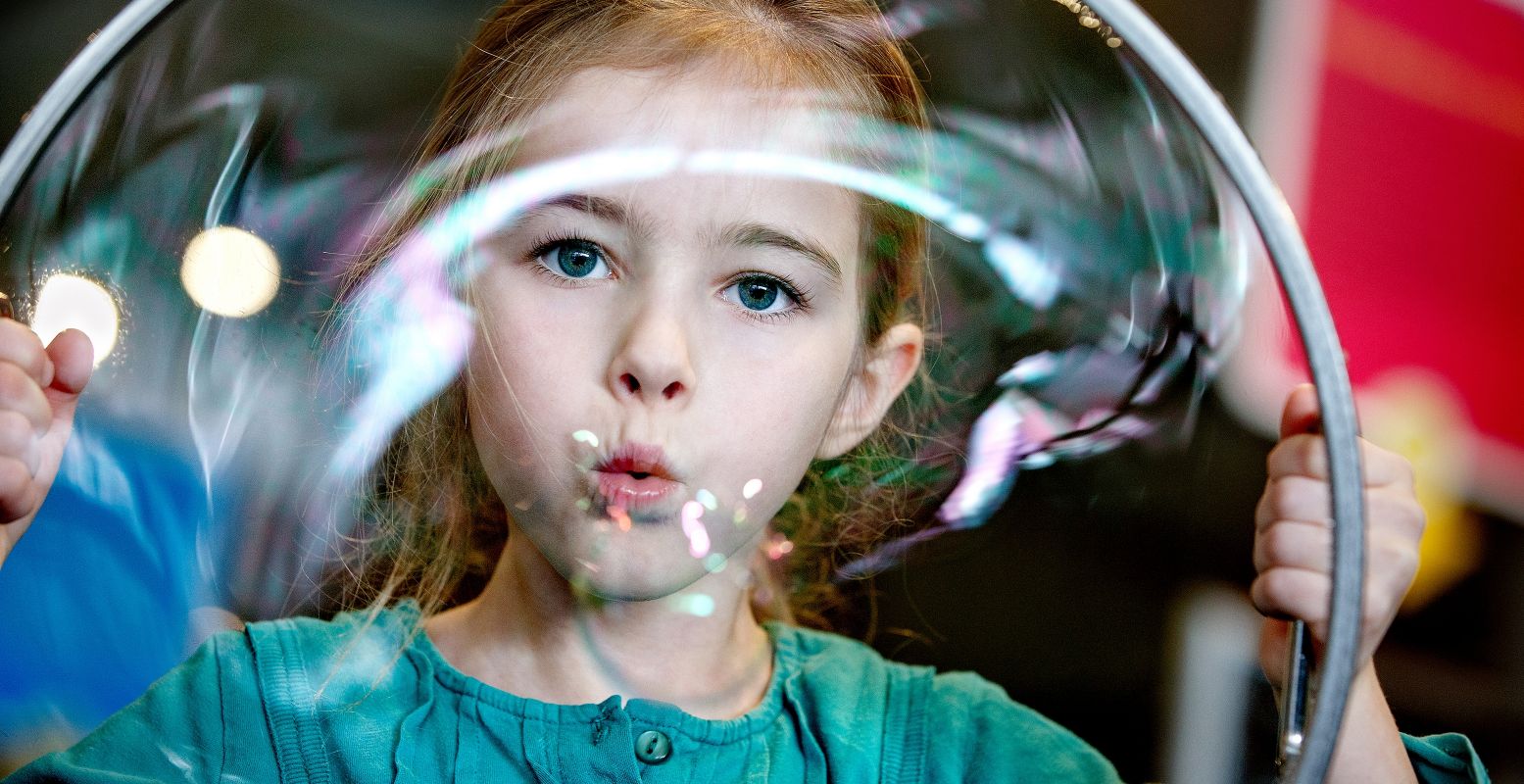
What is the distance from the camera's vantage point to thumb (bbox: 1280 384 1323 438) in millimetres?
430

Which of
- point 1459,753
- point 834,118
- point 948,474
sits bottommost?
point 1459,753

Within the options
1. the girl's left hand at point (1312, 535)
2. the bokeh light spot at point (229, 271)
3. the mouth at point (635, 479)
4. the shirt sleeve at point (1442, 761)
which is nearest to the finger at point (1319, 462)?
the girl's left hand at point (1312, 535)

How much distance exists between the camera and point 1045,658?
589 millimetres

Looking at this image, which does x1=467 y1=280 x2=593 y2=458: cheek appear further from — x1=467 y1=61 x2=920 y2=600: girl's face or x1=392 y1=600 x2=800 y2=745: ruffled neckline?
x1=392 y1=600 x2=800 y2=745: ruffled neckline

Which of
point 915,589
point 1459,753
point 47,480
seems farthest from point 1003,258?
point 47,480

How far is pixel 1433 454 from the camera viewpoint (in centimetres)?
A: 81

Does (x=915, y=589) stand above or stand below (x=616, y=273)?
below

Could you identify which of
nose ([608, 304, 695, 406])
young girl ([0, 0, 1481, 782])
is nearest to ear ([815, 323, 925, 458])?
young girl ([0, 0, 1481, 782])

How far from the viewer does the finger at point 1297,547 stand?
1.37 ft

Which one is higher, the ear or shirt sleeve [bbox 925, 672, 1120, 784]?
the ear

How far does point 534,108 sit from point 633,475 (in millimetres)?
160

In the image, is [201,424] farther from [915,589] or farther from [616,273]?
[915,589]

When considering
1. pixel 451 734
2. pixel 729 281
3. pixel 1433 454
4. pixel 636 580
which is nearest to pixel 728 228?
pixel 729 281

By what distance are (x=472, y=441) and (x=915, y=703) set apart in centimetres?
24
